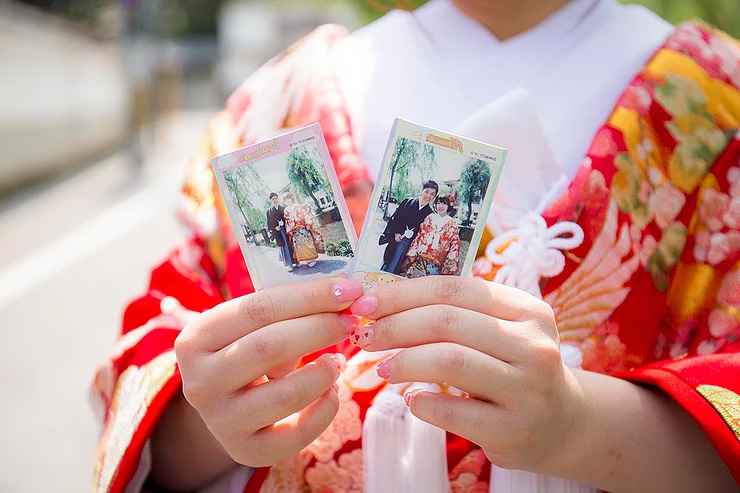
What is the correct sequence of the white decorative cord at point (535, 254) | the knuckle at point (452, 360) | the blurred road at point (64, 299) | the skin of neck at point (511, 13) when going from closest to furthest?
1. the knuckle at point (452, 360)
2. the white decorative cord at point (535, 254)
3. the skin of neck at point (511, 13)
4. the blurred road at point (64, 299)

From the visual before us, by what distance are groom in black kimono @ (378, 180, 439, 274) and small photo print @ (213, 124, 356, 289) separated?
4cm

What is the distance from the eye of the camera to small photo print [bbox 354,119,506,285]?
2.61 ft

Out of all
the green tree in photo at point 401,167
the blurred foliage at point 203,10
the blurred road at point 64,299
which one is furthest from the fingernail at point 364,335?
the blurred road at point 64,299

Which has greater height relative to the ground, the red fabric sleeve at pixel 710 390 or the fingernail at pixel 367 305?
the fingernail at pixel 367 305

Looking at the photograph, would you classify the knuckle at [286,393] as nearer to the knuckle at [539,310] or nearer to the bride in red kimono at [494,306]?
the bride in red kimono at [494,306]

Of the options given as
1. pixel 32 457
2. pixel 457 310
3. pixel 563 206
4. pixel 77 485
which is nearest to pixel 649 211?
pixel 563 206

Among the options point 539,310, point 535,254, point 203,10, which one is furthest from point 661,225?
point 203,10

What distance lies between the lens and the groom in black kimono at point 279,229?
0.80 meters

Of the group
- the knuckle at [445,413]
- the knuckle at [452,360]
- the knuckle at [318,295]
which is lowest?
the knuckle at [445,413]

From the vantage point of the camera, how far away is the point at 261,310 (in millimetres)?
763

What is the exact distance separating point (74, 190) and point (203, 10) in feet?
75.5

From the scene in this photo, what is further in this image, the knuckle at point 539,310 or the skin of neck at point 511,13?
the skin of neck at point 511,13

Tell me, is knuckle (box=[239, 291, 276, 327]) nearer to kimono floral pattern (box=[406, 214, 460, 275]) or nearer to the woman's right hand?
the woman's right hand

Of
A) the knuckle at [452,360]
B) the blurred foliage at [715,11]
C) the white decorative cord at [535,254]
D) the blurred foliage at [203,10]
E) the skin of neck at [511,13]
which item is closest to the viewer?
the knuckle at [452,360]
